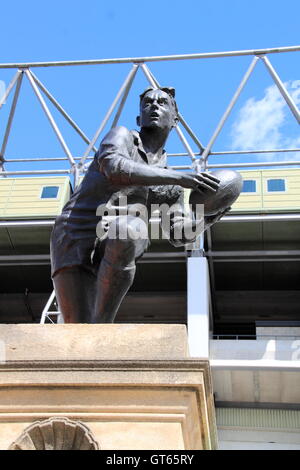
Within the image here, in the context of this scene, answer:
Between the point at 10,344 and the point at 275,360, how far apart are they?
92.6ft

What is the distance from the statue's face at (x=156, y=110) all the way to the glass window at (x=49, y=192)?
2970 centimetres

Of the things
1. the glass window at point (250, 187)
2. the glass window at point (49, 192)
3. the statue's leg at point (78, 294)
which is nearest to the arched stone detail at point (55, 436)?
the statue's leg at point (78, 294)

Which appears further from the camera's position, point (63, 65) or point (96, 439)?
point (63, 65)

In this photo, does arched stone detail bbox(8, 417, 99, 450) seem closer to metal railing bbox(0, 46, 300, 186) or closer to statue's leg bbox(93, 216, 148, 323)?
statue's leg bbox(93, 216, 148, 323)

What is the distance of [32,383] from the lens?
13.9 feet

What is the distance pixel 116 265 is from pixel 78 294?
413 millimetres

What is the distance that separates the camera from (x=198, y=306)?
3212 cm

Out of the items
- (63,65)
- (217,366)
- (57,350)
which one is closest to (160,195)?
(57,350)

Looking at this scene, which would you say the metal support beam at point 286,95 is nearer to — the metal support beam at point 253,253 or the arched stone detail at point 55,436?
the metal support beam at point 253,253

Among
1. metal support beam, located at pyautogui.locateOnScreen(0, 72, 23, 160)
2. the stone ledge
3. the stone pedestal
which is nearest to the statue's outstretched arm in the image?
the stone ledge

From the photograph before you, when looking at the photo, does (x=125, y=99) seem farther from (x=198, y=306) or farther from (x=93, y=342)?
(x=93, y=342)

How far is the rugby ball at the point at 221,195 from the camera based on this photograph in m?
5.36

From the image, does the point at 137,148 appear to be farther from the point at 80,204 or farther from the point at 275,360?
the point at 275,360

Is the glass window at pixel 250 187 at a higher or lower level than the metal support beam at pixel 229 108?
lower
